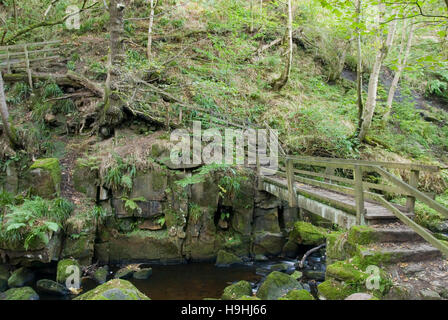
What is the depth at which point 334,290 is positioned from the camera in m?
3.90

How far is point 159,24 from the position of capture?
1503 centimetres

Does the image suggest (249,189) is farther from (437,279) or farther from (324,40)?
(324,40)

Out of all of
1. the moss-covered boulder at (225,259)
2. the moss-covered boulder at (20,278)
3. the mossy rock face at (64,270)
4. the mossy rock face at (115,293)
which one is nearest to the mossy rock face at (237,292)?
the moss-covered boulder at (225,259)

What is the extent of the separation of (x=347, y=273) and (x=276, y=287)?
9.20ft

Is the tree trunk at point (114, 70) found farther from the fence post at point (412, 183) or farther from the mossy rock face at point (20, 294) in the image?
the fence post at point (412, 183)

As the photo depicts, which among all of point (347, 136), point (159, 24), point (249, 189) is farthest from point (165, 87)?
point (347, 136)

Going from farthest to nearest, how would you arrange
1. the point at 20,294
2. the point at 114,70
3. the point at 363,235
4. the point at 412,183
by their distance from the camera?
the point at 114,70 < the point at 20,294 < the point at 412,183 < the point at 363,235

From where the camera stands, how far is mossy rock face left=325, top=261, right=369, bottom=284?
377 cm

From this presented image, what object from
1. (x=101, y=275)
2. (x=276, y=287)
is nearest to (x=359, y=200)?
(x=276, y=287)

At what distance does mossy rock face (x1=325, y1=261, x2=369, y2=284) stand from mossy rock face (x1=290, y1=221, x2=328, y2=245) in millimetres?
4839

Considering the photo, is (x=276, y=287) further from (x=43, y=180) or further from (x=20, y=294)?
(x=43, y=180)

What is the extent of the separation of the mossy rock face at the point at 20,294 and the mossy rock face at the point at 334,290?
20.5 ft

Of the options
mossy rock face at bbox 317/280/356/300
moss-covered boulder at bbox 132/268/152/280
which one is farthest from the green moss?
mossy rock face at bbox 317/280/356/300

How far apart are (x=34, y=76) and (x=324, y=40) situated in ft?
48.7
